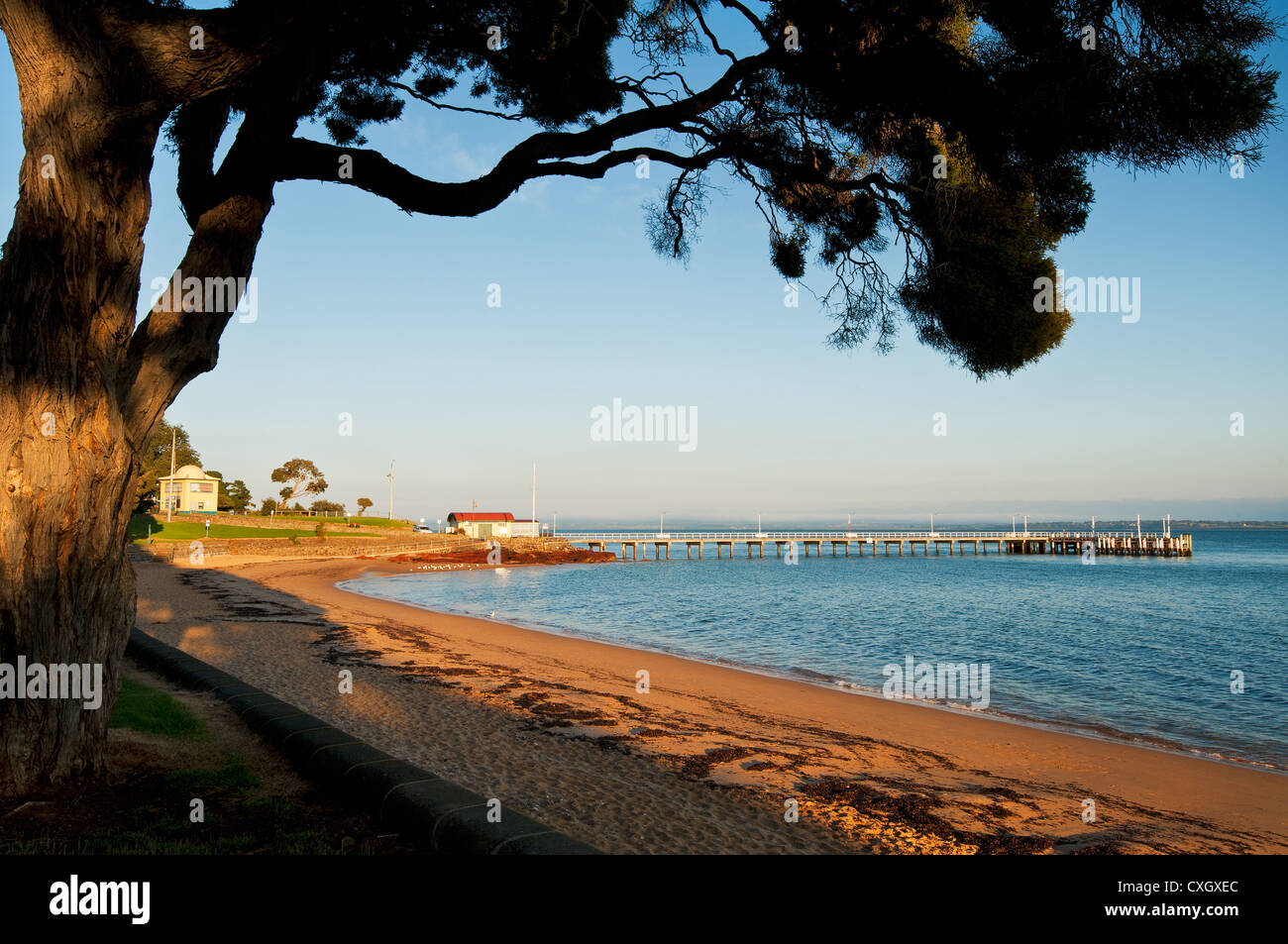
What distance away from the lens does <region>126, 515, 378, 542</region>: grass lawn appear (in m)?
50.2

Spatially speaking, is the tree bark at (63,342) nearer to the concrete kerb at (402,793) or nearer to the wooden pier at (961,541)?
the concrete kerb at (402,793)

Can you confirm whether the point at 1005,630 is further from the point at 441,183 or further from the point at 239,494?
the point at 239,494

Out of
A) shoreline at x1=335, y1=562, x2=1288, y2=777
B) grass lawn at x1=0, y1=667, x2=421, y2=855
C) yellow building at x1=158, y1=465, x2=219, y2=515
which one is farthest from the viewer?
yellow building at x1=158, y1=465, x2=219, y2=515

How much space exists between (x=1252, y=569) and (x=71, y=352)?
82.4m

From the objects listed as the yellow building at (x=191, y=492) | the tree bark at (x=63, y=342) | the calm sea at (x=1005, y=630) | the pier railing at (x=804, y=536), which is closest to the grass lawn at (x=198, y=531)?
the yellow building at (x=191, y=492)

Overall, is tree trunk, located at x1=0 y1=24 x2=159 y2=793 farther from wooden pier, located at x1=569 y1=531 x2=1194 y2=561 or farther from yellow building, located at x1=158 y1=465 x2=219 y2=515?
wooden pier, located at x1=569 y1=531 x2=1194 y2=561

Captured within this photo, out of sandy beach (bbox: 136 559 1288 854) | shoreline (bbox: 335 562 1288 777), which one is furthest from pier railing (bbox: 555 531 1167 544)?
sandy beach (bbox: 136 559 1288 854)

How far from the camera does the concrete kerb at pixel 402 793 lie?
3.43m

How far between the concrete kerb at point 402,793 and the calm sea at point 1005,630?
1101cm

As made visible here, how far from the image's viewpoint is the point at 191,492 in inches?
Result: 2571

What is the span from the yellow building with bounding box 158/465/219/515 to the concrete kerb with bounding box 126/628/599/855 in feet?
222
